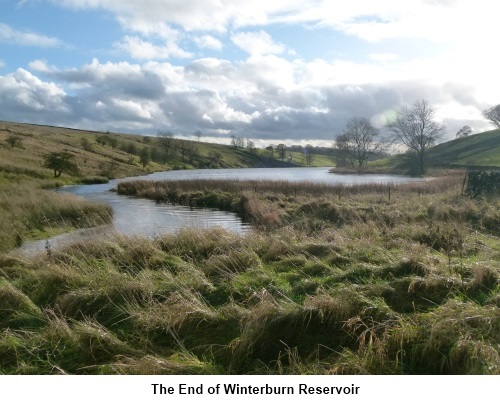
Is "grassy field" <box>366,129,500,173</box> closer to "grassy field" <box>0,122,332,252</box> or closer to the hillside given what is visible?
the hillside

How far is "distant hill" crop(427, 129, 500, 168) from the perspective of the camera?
67562 mm

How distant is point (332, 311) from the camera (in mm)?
5152

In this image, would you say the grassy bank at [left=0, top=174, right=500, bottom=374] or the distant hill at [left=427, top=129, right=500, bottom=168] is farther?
the distant hill at [left=427, top=129, right=500, bottom=168]

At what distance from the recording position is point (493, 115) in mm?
97250

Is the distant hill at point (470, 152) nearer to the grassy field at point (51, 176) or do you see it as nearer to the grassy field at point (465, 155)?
the grassy field at point (465, 155)

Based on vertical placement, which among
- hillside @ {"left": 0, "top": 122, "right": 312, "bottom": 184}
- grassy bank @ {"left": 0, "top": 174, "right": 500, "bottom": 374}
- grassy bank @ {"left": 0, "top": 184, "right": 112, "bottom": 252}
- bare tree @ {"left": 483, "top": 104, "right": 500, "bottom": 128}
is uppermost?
bare tree @ {"left": 483, "top": 104, "right": 500, "bottom": 128}

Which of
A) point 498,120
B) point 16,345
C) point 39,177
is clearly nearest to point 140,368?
point 16,345

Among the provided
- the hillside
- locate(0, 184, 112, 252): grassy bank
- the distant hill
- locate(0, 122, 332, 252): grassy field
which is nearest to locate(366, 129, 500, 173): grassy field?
the distant hill

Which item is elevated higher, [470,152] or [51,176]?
[470,152]

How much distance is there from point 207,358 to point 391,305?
2.43m

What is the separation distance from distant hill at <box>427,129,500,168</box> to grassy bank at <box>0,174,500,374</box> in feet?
198

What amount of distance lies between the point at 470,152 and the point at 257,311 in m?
87.1

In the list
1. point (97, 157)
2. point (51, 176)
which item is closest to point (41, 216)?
point (51, 176)

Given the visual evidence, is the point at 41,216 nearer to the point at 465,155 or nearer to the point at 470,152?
the point at 465,155
